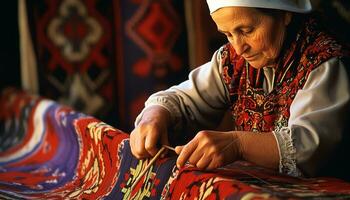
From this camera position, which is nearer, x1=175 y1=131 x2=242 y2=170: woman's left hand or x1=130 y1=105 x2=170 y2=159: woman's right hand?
x1=175 y1=131 x2=242 y2=170: woman's left hand

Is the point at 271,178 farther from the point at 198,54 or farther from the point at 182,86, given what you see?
the point at 198,54

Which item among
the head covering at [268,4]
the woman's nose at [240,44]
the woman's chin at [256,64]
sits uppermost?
the head covering at [268,4]

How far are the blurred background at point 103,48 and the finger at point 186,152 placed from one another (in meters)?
2.27

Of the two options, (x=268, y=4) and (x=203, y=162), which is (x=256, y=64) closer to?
(x=268, y=4)

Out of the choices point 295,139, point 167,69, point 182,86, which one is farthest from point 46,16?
point 295,139

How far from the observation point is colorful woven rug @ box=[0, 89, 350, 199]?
1.17m

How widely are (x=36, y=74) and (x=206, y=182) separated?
276cm

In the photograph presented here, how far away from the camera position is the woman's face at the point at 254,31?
4.75 feet

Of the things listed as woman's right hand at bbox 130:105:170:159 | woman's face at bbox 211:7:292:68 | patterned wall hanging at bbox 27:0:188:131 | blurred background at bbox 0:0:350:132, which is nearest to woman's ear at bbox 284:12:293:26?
woman's face at bbox 211:7:292:68

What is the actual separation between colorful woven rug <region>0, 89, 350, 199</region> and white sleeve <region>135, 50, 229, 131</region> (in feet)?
0.58

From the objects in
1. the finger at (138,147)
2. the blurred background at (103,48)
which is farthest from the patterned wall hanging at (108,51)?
the finger at (138,147)

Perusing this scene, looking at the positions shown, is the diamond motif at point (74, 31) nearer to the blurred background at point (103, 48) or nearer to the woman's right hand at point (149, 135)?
the blurred background at point (103, 48)

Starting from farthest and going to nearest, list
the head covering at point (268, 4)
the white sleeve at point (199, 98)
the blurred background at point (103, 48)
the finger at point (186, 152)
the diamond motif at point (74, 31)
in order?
the diamond motif at point (74, 31)
the blurred background at point (103, 48)
the white sleeve at point (199, 98)
the head covering at point (268, 4)
the finger at point (186, 152)

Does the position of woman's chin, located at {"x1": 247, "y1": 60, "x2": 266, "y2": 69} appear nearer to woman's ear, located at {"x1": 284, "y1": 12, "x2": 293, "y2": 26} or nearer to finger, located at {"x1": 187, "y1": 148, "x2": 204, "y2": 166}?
woman's ear, located at {"x1": 284, "y1": 12, "x2": 293, "y2": 26}
